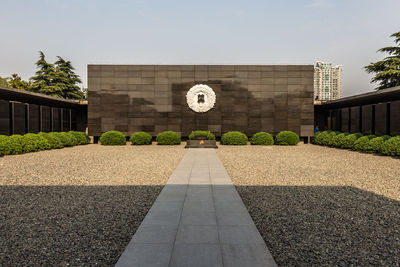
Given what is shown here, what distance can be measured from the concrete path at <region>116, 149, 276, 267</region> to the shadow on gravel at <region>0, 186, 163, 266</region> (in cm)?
42

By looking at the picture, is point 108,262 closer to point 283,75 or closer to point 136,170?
point 136,170

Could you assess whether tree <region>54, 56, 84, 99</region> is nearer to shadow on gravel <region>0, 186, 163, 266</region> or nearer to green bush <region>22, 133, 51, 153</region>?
green bush <region>22, 133, 51, 153</region>

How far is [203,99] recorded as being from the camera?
962 inches

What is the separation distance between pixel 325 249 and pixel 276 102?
2308cm

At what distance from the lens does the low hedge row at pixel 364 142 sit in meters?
13.7

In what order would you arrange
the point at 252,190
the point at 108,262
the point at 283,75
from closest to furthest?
the point at 108,262, the point at 252,190, the point at 283,75

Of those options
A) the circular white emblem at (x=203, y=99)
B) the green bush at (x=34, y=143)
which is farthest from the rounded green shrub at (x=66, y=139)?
the circular white emblem at (x=203, y=99)

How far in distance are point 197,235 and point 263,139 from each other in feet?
67.2

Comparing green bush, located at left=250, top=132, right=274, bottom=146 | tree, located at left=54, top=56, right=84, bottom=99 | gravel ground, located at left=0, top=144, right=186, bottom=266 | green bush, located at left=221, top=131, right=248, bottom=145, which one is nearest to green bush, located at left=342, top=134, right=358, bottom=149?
green bush, located at left=250, top=132, right=274, bottom=146

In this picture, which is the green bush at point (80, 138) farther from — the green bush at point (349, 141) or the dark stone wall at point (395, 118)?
the dark stone wall at point (395, 118)

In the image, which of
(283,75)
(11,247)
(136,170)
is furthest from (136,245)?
(283,75)

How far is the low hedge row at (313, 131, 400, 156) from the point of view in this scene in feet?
44.9

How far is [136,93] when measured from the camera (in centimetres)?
2483

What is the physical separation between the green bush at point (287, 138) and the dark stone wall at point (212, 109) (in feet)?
6.17
